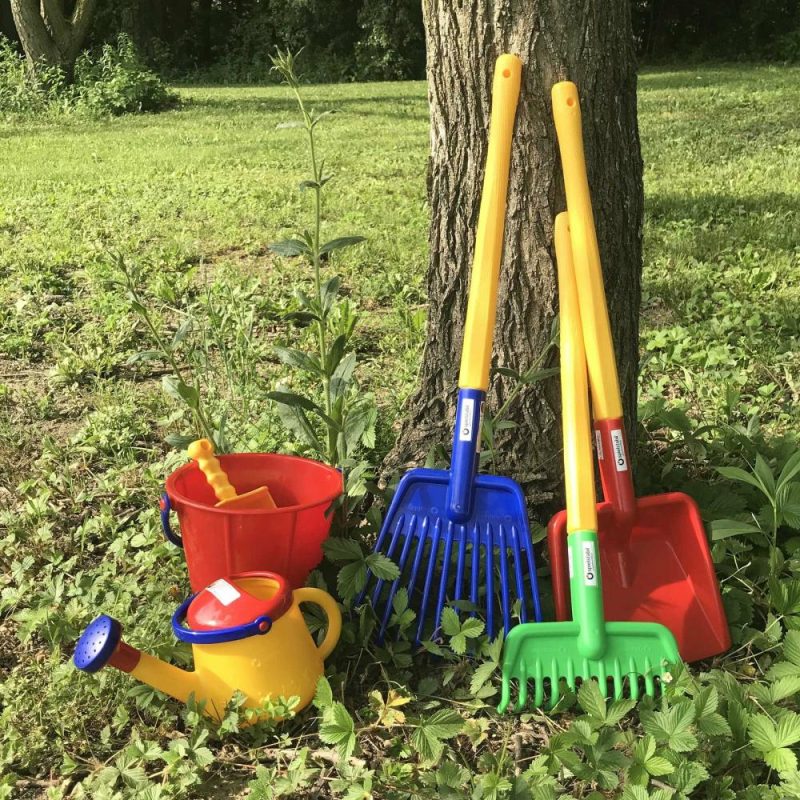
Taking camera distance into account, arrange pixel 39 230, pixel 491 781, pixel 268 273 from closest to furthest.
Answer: pixel 491 781, pixel 268 273, pixel 39 230

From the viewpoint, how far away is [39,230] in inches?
183

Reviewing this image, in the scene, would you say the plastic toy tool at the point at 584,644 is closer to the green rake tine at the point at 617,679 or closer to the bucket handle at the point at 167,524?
the green rake tine at the point at 617,679

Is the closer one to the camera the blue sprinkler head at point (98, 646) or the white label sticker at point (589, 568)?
the blue sprinkler head at point (98, 646)

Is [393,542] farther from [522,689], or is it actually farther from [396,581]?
[522,689]

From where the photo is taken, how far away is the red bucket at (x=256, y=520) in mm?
1675

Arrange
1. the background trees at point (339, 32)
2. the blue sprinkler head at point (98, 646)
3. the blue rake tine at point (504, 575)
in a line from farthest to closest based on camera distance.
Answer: the background trees at point (339, 32) → the blue rake tine at point (504, 575) → the blue sprinkler head at point (98, 646)

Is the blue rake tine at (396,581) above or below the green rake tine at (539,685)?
above

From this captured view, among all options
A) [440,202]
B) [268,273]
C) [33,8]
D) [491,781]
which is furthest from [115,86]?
[491,781]

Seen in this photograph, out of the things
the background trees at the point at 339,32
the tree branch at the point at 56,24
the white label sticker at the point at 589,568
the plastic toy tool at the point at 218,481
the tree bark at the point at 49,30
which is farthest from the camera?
the background trees at the point at 339,32

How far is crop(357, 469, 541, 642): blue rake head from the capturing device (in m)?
1.71

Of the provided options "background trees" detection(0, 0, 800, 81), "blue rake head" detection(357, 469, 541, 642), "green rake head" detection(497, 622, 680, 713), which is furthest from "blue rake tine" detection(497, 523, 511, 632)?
"background trees" detection(0, 0, 800, 81)

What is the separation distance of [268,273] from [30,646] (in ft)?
7.52

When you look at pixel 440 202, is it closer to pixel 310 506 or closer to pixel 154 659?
pixel 310 506

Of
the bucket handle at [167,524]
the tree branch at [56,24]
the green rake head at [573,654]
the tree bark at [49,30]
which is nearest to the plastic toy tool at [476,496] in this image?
the green rake head at [573,654]
